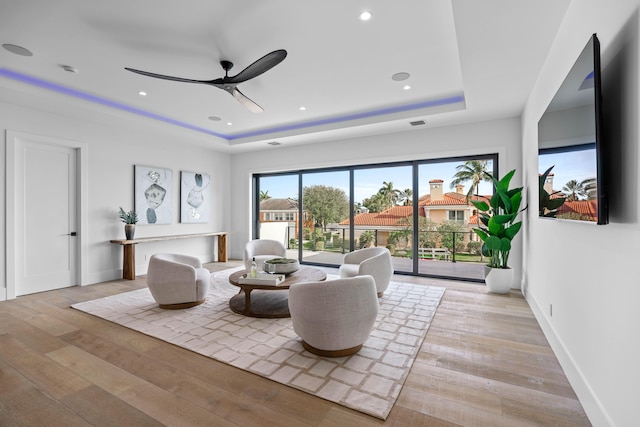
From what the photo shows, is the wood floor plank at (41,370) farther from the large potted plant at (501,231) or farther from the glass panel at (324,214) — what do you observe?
the glass panel at (324,214)

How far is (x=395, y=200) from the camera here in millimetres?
5926

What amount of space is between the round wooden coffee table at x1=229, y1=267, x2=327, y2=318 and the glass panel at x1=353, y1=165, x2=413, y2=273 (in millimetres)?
2326

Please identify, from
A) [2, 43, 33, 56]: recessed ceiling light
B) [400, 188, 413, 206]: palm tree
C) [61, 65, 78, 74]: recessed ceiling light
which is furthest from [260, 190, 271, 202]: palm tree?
[2, 43, 33, 56]: recessed ceiling light

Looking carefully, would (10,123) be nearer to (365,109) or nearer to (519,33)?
(365,109)

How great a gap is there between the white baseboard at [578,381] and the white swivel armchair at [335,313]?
1.40 metres

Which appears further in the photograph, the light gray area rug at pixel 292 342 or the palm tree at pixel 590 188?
the light gray area rug at pixel 292 342

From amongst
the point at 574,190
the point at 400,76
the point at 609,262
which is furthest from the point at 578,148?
the point at 400,76

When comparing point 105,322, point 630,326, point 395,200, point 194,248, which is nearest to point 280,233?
point 194,248

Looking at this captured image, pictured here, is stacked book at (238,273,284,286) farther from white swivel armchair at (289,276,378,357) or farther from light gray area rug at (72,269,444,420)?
white swivel armchair at (289,276,378,357)

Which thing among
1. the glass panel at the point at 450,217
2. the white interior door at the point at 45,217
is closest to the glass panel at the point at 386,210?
the glass panel at the point at 450,217

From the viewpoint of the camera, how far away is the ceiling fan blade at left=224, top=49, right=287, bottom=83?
98.4 inches

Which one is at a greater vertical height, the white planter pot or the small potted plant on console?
the small potted plant on console

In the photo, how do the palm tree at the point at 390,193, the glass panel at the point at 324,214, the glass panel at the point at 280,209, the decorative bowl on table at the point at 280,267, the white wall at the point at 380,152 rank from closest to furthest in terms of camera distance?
the decorative bowl on table at the point at 280,267
the white wall at the point at 380,152
the palm tree at the point at 390,193
the glass panel at the point at 324,214
the glass panel at the point at 280,209

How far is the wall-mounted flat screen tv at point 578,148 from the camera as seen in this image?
1.56 meters
